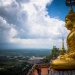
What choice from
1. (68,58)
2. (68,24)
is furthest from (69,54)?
(68,24)

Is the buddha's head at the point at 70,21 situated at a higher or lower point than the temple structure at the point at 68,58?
higher

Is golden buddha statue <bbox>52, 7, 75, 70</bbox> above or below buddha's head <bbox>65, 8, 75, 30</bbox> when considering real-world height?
below

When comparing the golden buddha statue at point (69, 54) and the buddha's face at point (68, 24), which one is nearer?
the golden buddha statue at point (69, 54)

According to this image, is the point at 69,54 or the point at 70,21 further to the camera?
the point at 70,21

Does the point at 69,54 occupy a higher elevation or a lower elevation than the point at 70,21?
lower

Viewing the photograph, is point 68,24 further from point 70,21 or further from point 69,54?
point 69,54

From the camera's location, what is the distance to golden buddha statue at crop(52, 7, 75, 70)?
338cm

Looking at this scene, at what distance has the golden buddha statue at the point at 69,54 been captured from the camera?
3383 mm

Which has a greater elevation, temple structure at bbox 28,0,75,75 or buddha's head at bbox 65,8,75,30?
buddha's head at bbox 65,8,75,30

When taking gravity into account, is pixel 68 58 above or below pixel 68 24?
below

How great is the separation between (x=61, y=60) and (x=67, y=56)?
6.1 inches

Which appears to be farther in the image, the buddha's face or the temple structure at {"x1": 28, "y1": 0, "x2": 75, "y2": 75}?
the buddha's face

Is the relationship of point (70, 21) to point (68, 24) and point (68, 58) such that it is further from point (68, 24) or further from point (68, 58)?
point (68, 58)

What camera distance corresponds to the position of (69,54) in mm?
3580
